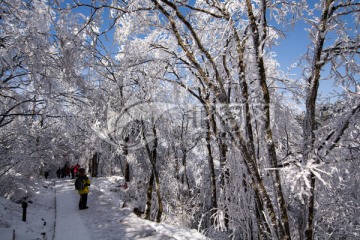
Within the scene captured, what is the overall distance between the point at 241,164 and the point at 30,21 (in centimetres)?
449

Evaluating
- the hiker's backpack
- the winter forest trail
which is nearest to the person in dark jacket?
the hiker's backpack

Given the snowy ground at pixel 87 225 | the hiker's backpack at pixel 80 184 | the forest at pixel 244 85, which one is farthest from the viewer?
the hiker's backpack at pixel 80 184

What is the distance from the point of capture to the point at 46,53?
5.01 metres

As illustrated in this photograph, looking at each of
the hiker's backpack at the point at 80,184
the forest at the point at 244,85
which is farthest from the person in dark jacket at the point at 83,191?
the forest at the point at 244,85

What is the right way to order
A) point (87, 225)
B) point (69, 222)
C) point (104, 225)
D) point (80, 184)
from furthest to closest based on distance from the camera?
point (80, 184)
point (69, 222)
point (87, 225)
point (104, 225)

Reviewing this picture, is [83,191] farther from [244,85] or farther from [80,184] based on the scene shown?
[244,85]

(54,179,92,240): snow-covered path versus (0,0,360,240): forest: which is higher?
(0,0,360,240): forest

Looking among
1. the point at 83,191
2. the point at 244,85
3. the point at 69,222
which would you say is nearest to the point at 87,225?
the point at 69,222

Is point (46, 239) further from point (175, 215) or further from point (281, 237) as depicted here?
point (175, 215)

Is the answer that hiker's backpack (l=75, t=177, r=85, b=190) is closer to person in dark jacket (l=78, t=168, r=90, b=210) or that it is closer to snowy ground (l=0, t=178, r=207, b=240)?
person in dark jacket (l=78, t=168, r=90, b=210)

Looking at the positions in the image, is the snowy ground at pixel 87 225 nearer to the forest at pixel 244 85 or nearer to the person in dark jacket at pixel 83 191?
the person in dark jacket at pixel 83 191

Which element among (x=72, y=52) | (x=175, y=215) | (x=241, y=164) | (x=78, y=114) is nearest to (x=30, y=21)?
(x=72, y=52)

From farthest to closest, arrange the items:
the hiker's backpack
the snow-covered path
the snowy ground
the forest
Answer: the hiker's backpack → the snow-covered path → the snowy ground → the forest

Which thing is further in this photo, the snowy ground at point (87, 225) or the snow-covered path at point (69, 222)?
the snow-covered path at point (69, 222)
